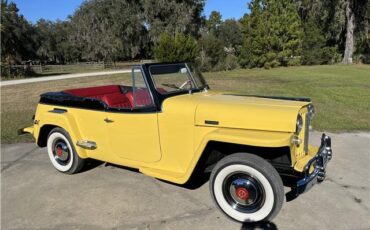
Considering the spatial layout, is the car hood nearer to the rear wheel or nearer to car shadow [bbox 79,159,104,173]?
the rear wheel

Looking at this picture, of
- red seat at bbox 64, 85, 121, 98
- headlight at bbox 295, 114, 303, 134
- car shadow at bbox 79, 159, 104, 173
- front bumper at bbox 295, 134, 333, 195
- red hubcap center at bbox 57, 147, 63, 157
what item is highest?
red seat at bbox 64, 85, 121, 98

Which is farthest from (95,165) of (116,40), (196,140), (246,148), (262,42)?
(116,40)

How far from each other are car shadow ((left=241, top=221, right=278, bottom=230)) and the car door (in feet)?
4.24

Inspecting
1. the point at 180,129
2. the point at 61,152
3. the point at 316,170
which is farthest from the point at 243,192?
the point at 61,152

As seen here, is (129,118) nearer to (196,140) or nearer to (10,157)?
(196,140)

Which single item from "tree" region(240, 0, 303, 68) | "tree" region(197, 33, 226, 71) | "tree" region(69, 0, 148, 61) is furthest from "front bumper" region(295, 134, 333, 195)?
"tree" region(69, 0, 148, 61)

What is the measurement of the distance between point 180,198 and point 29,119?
6770 millimetres

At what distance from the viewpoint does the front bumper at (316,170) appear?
351 cm

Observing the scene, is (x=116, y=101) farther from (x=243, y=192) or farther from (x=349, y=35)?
(x=349, y=35)

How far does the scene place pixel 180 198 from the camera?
4230mm

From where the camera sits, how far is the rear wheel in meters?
5.11

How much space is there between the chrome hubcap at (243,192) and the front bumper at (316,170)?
1.28 ft

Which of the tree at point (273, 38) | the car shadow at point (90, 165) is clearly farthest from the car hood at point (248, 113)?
the tree at point (273, 38)

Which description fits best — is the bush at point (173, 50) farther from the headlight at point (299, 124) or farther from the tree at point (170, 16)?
the tree at point (170, 16)
